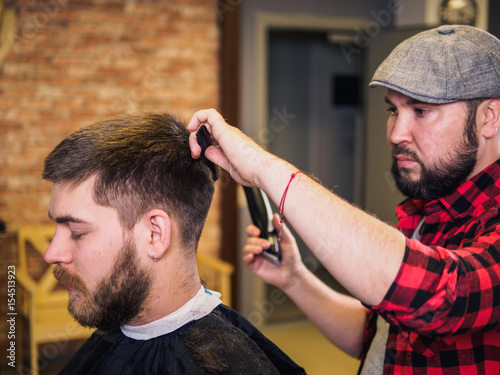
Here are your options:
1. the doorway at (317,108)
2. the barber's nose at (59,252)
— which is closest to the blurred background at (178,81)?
the doorway at (317,108)

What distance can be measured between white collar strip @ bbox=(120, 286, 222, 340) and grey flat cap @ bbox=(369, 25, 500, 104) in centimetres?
73

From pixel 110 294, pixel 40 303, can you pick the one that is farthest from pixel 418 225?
pixel 40 303

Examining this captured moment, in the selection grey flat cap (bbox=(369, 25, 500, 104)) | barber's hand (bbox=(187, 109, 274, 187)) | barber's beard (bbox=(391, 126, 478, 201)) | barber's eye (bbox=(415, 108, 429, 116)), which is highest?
grey flat cap (bbox=(369, 25, 500, 104))

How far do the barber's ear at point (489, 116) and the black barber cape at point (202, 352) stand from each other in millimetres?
795

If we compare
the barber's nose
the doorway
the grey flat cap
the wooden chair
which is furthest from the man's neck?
the doorway

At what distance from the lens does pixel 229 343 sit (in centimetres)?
128

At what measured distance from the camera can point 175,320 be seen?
129 cm

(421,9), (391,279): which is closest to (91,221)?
(391,279)

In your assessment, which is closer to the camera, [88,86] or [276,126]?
[88,86]

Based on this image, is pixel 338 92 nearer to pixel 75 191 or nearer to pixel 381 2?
pixel 381 2

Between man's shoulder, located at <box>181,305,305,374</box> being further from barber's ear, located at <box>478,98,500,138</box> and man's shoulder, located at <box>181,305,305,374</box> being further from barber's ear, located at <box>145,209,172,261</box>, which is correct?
barber's ear, located at <box>478,98,500,138</box>

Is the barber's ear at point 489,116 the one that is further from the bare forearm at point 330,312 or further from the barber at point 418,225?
the bare forearm at point 330,312

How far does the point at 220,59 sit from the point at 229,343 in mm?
3046

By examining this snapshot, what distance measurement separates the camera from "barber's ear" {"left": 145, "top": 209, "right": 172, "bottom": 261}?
1.23 metres
